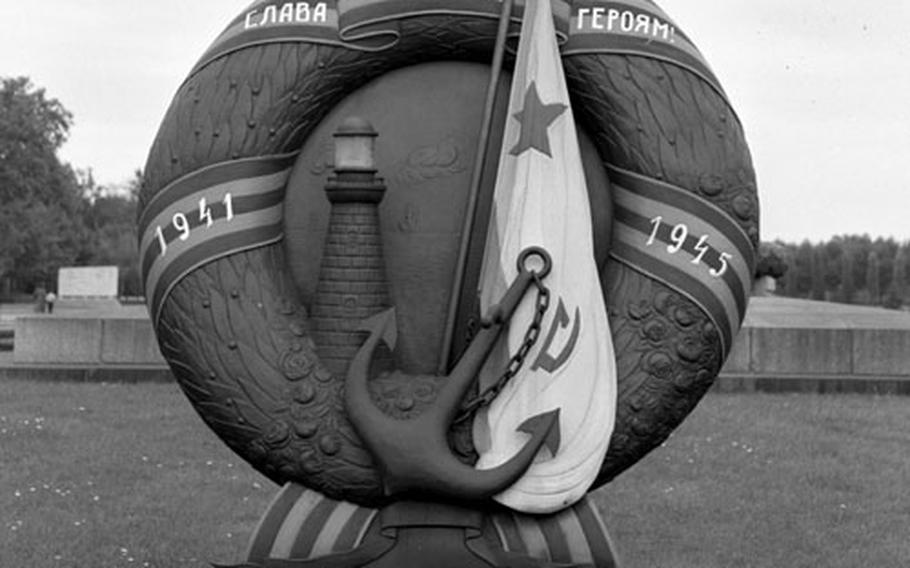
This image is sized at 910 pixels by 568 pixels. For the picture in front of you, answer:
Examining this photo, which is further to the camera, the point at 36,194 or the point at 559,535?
the point at 36,194

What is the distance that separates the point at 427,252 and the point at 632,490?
4.75m

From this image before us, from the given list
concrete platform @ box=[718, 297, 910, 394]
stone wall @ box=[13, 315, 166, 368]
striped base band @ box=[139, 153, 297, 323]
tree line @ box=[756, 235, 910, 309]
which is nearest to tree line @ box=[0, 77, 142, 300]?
tree line @ box=[756, 235, 910, 309]

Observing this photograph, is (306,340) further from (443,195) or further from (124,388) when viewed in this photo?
(124,388)

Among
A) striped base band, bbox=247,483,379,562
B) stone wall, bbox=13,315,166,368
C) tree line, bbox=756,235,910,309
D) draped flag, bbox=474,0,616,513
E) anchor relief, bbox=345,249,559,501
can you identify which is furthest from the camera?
tree line, bbox=756,235,910,309

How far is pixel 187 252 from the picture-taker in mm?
4684

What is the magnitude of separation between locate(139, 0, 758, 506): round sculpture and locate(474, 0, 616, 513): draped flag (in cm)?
17

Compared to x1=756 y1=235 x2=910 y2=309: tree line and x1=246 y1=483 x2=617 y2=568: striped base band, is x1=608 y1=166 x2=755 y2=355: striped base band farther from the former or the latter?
x1=756 y1=235 x2=910 y2=309: tree line

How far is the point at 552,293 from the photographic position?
4.43 meters

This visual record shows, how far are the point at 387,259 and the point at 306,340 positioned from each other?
1.24 feet

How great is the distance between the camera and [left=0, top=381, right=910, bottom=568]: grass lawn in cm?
743

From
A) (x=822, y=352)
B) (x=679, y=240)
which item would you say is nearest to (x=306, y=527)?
(x=679, y=240)

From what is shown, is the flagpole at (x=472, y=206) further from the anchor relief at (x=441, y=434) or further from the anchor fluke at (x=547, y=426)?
the anchor fluke at (x=547, y=426)

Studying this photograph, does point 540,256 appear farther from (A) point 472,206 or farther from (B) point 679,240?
(B) point 679,240

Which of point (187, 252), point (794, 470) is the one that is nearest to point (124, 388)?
point (794, 470)
